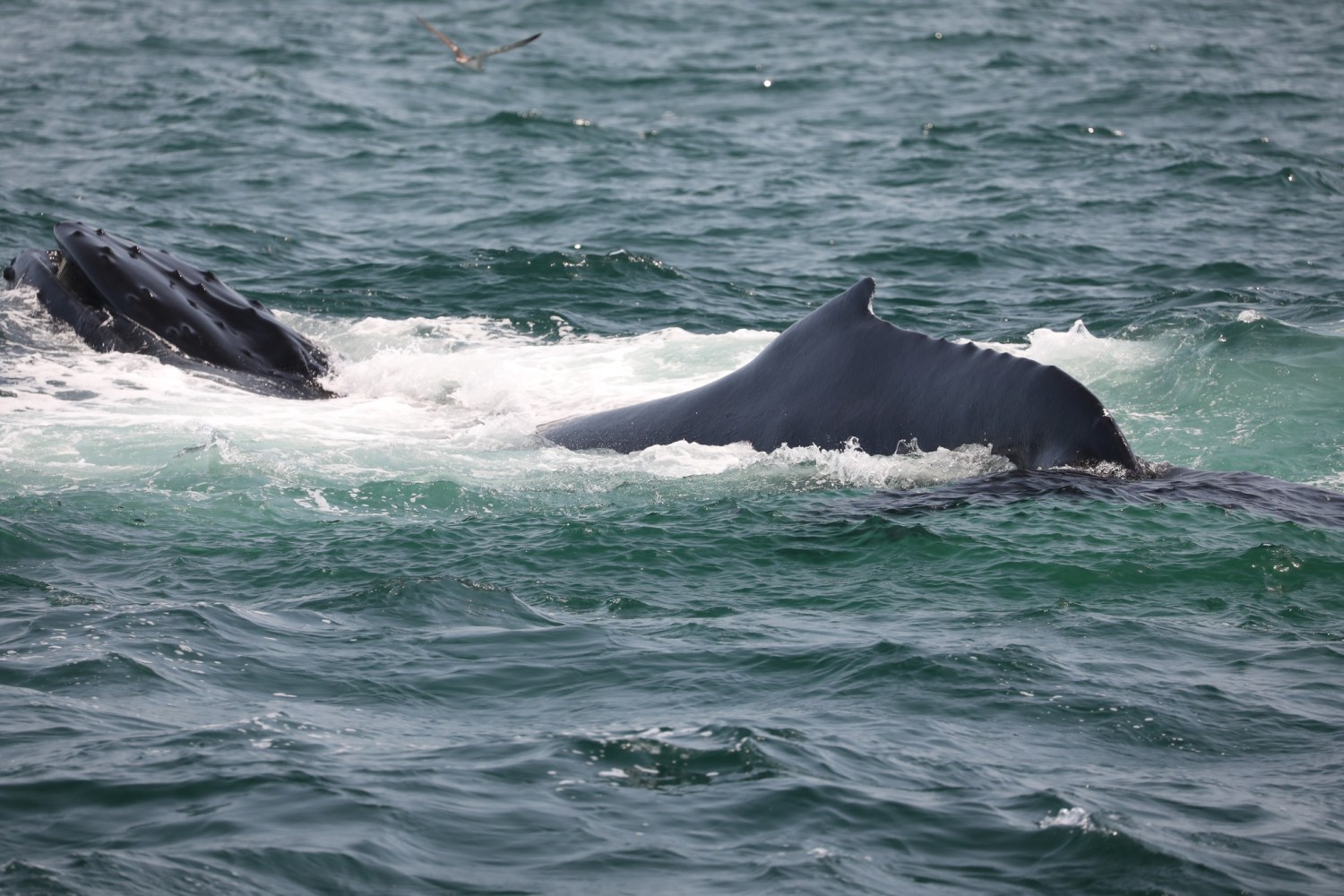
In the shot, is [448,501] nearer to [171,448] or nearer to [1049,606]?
[171,448]

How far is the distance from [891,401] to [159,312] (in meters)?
6.70

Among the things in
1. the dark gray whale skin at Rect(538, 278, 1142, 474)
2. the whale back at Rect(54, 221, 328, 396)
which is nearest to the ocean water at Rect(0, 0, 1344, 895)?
the dark gray whale skin at Rect(538, 278, 1142, 474)

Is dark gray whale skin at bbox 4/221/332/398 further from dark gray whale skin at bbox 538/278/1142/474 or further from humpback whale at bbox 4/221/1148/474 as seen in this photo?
dark gray whale skin at bbox 538/278/1142/474

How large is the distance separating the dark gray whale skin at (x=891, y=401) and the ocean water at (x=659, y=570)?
20 centimetres

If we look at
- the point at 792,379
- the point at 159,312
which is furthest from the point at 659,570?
the point at 159,312

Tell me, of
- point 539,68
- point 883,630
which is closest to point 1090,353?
point 883,630

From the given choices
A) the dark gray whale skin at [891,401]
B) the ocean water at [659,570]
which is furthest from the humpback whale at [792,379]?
the ocean water at [659,570]

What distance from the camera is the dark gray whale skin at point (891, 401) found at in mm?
9500

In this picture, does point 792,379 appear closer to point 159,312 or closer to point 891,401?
point 891,401

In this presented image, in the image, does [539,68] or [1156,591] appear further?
[539,68]

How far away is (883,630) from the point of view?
8.47 metres

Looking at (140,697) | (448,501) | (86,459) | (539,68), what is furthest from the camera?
(539,68)

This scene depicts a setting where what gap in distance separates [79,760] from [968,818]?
3.70 metres

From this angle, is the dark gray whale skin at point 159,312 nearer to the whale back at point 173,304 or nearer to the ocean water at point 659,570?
the whale back at point 173,304
